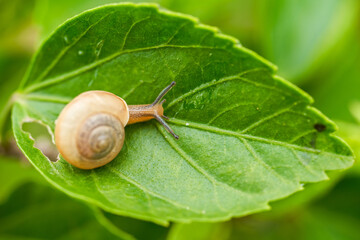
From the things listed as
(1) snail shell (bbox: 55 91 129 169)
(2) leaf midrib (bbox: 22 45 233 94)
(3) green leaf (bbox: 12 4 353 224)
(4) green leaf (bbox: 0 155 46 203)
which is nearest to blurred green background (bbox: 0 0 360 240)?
(4) green leaf (bbox: 0 155 46 203)

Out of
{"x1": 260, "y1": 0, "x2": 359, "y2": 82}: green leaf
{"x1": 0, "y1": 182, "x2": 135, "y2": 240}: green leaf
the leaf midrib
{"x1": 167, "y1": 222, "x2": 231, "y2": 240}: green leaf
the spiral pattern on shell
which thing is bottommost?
{"x1": 0, "y1": 182, "x2": 135, "y2": 240}: green leaf

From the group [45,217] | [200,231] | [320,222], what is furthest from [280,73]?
[45,217]

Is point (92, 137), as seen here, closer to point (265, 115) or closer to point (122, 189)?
point (122, 189)

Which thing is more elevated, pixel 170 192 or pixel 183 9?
pixel 183 9

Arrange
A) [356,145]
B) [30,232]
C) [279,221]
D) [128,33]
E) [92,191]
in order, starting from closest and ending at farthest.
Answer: [92,191] < [128,33] < [356,145] < [30,232] < [279,221]

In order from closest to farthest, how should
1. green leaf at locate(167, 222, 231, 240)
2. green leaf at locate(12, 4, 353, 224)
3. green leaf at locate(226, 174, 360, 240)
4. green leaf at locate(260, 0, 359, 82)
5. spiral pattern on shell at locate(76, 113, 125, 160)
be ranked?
1. green leaf at locate(12, 4, 353, 224)
2. spiral pattern on shell at locate(76, 113, 125, 160)
3. green leaf at locate(167, 222, 231, 240)
4. green leaf at locate(226, 174, 360, 240)
5. green leaf at locate(260, 0, 359, 82)

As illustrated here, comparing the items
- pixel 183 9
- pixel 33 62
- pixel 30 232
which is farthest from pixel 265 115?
pixel 30 232

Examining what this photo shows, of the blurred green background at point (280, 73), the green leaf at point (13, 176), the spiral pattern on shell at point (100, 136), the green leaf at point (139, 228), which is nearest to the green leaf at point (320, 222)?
the blurred green background at point (280, 73)

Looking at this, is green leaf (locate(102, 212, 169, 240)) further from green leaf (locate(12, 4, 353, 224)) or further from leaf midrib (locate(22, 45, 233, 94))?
leaf midrib (locate(22, 45, 233, 94))
